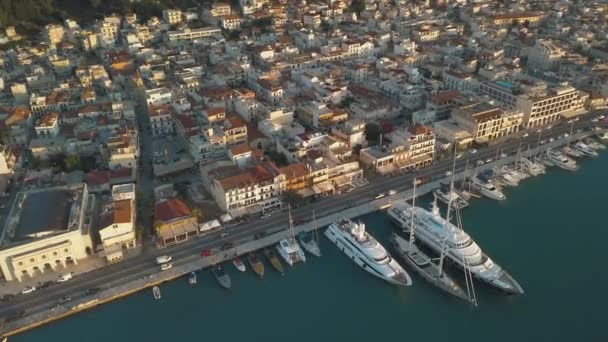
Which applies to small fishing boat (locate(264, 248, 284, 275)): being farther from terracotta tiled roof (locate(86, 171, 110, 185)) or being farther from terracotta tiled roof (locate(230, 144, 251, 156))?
terracotta tiled roof (locate(86, 171, 110, 185))

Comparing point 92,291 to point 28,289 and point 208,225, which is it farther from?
point 208,225

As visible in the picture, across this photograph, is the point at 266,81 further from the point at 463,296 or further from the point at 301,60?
the point at 463,296

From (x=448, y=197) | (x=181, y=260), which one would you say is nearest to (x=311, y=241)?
(x=181, y=260)

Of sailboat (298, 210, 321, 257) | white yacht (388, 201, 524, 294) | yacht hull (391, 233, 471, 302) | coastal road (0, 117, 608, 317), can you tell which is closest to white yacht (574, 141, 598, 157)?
coastal road (0, 117, 608, 317)

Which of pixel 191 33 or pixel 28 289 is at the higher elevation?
pixel 191 33

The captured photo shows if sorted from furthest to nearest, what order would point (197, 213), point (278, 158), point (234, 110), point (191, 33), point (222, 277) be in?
point (191, 33) < point (234, 110) < point (278, 158) < point (197, 213) < point (222, 277)

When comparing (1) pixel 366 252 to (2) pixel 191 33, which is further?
(2) pixel 191 33

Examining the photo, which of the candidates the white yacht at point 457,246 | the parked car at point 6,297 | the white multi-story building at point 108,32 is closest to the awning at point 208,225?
the parked car at point 6,297
